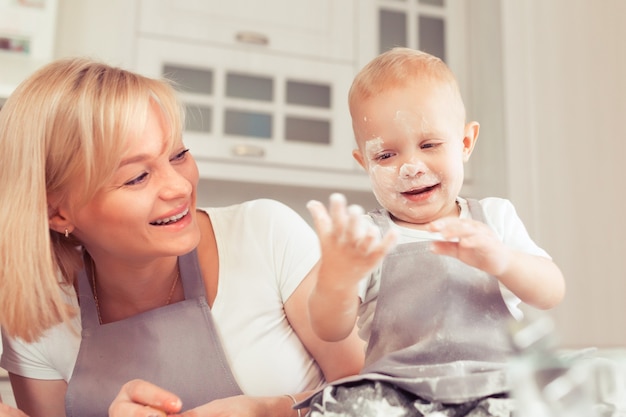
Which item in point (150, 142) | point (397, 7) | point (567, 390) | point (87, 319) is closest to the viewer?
point (567, 390)

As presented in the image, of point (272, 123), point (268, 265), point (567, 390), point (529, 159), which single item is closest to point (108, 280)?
point (268, 265)

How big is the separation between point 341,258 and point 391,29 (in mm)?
2021

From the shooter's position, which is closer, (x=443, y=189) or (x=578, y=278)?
(x=443, y=189)

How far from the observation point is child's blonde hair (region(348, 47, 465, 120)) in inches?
31.9

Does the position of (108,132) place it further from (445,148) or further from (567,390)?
(567,390)

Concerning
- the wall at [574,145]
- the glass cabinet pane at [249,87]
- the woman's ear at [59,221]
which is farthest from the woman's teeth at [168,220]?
the wall at [574,145]

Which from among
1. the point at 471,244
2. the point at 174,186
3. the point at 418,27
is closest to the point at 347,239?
the point at 471,244

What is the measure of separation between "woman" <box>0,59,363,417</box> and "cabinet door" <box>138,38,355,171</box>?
1.13 m

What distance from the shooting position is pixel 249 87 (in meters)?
2.32

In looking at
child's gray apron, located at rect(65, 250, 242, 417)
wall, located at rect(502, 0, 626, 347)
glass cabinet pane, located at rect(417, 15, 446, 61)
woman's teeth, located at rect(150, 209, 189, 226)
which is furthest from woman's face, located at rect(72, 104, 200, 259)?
glass cabinet pane, located at rect(417, 15, 446, 61)

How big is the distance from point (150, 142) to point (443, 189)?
380mm

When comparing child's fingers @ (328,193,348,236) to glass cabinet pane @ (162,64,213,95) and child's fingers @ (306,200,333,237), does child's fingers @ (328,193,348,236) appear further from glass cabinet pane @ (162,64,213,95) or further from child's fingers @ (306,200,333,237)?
glass cabinet pane @ (162,64,213,95)

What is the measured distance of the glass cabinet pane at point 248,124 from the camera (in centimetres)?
228

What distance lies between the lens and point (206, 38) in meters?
2.26
